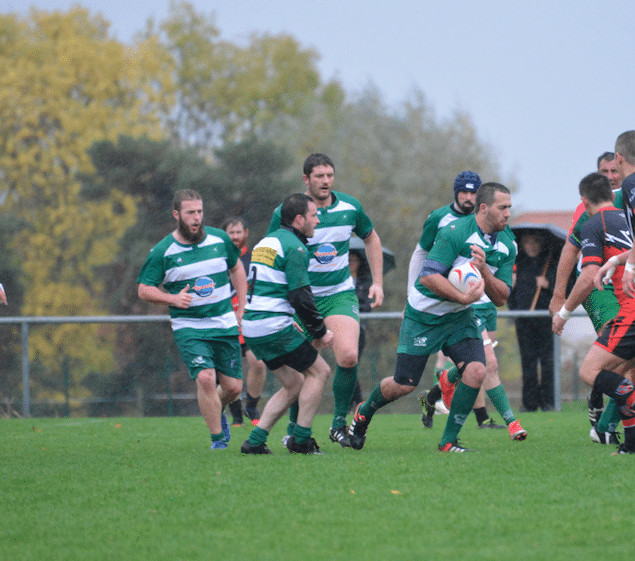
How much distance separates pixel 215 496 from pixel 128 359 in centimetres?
935

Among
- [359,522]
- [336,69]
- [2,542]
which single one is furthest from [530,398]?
[336,69]

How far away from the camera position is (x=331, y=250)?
734 centimetres

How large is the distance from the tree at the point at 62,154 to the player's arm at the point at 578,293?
2230cm

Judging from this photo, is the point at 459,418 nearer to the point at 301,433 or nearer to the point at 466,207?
the point at 301,433

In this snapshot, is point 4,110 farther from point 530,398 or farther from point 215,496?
point 215,496

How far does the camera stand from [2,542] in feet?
13.2

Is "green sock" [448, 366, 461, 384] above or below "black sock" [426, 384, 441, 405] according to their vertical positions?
above

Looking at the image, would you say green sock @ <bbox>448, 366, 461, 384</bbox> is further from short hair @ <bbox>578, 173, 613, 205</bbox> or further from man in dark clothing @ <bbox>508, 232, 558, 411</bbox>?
man in dark clothing @ <bbox>508, 232, 558, 411</bbox>

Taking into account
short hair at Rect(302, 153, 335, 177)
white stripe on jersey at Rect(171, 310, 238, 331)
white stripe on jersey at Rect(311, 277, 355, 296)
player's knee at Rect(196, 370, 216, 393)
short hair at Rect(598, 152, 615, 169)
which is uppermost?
short hair at Rect(598, 152, 615, 169)

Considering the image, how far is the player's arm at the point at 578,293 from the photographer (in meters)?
6.35

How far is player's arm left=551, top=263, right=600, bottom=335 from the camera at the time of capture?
635cm

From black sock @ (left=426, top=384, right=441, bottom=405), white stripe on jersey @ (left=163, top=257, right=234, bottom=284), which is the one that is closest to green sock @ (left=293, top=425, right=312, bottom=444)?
white stripe on jersey @ (left=163, top=257, right=234, bottom=284)

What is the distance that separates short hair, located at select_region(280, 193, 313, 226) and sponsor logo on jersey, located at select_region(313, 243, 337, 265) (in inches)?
30.0

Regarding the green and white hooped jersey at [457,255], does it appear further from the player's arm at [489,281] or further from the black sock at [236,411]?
the black sock at [236,411]
